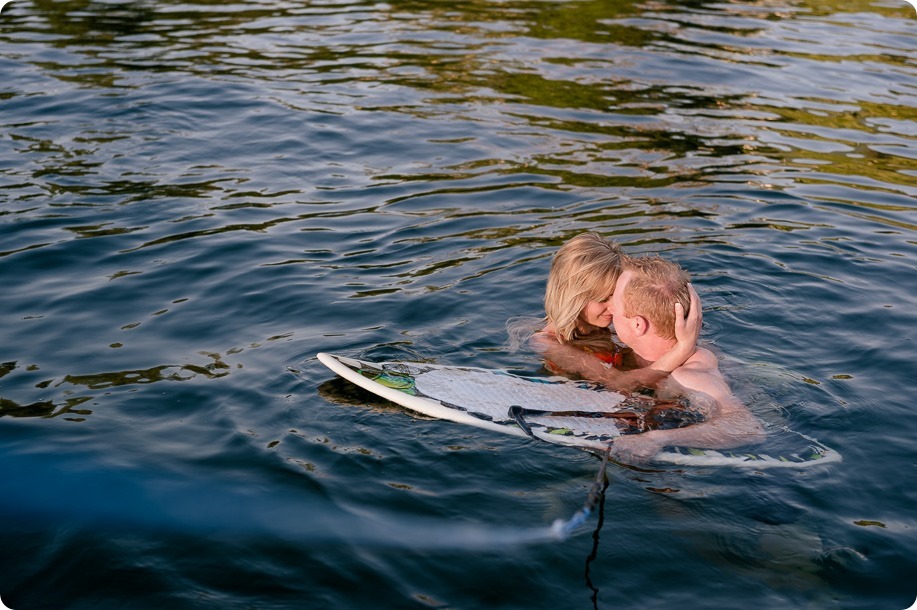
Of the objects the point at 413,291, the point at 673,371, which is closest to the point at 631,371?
the point at 673,371

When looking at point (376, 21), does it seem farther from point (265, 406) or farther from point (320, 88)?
point (265, 406)

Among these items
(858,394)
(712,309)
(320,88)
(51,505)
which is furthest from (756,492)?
Result: (320,88)

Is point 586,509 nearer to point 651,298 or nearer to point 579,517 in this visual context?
point 579,517

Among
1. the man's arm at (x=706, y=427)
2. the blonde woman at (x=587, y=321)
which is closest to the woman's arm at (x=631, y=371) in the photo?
the blonde woman at (x=587, y=321)

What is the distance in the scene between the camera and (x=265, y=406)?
6.16 meters

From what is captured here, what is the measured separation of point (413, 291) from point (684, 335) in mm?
2494

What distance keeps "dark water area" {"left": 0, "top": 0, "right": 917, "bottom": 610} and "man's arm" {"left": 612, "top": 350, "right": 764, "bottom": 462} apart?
8.6 inches

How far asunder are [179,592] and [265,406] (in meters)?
1.77

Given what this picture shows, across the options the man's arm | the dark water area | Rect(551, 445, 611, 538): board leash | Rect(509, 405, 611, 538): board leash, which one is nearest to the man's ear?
the man's arm

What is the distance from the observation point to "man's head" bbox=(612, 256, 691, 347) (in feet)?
20.2

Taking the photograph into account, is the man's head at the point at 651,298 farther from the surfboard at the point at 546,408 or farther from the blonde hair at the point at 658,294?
the surfboard at the point at 546,408

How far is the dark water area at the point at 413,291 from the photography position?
15.7 ft

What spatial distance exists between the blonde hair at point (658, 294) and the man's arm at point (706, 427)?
0.32 m

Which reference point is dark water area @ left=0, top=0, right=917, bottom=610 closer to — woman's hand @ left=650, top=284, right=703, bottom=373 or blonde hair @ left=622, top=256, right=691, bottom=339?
woman's hand @ left=650, top=284, right=703, bottom=373
